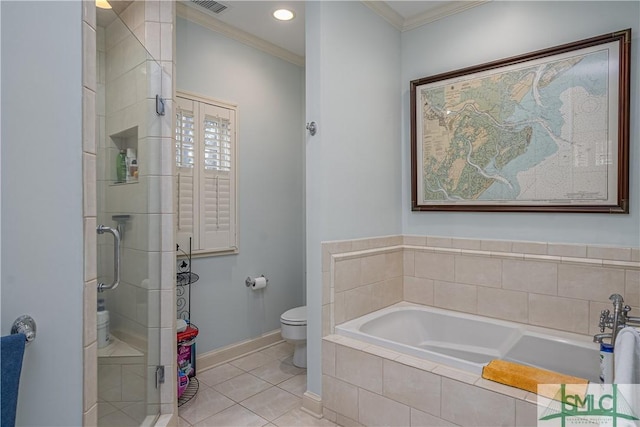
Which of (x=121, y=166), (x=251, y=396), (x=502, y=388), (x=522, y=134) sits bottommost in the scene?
(x=251, y=396)

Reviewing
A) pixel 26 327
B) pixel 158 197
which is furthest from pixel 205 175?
pixel 26 327

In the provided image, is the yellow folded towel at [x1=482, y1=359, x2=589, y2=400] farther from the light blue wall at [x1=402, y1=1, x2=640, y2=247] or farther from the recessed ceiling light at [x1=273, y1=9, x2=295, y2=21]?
the recessed ceiling light at [x1=273, y1=9, x2=295, y2=21]

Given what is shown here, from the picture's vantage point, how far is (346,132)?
244cm

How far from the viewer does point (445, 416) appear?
1.77 m

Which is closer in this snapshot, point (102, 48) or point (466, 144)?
point (102, 48)

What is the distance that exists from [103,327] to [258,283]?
5.90 ft

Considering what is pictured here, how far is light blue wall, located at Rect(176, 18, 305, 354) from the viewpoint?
9.57 ft

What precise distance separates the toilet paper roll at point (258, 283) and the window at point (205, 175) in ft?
1.11

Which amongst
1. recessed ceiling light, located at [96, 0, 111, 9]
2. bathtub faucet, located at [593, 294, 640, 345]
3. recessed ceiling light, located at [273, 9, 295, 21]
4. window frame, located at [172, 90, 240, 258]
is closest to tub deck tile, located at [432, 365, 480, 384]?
bathtub faucet, located at [593, 294, 640, 345]

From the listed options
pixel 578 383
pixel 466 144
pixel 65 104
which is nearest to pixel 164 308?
pixel 65 104

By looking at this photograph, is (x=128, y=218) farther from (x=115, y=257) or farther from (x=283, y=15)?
(x=283, y=15)

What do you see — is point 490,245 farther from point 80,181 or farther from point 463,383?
point 80,181

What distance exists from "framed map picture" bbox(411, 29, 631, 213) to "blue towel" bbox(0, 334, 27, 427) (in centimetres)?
255

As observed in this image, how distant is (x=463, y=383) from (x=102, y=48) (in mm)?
2186
